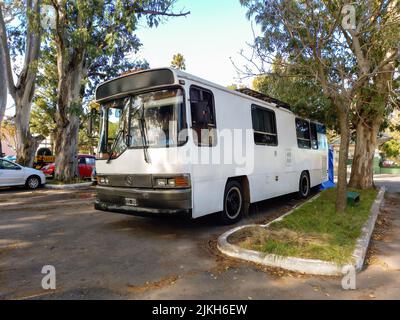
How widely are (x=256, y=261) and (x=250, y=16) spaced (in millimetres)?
6532

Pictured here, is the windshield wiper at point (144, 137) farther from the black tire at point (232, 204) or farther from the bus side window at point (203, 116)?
the black tire at point (232, 204)

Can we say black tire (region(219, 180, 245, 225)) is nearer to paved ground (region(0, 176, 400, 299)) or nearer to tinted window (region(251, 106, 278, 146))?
paved ground (region(0, 176, 400, 299))

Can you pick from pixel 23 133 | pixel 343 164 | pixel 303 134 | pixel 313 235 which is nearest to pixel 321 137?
pixel 303 134

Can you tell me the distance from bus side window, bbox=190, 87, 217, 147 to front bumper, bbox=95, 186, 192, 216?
106cm

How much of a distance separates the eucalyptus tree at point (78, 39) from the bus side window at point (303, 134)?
7982 mm

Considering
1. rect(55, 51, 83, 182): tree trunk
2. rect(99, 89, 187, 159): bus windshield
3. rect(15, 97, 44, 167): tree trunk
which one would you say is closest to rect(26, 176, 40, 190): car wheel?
rect(55, 51, 83, 182): tree trunk

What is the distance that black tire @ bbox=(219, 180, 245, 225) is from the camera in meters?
6.64

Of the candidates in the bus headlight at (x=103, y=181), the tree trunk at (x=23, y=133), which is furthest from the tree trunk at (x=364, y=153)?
the tree trunk at (x=23, y=133)

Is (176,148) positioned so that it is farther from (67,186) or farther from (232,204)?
(67,186)

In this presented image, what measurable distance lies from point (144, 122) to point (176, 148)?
902 millimetres

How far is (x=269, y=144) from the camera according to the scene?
8.29 metres

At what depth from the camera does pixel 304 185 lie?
1087cm
